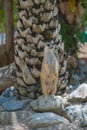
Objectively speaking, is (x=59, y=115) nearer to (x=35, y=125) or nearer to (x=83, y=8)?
(x=35, y=125)

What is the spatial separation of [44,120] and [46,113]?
0.24m

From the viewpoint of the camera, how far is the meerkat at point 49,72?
5.86m

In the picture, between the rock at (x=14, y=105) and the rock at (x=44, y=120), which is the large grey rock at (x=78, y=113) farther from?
the rock at (x=14, y=105)

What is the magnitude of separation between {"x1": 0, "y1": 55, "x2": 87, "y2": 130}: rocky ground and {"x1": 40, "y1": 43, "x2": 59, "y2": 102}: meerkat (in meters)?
0.15

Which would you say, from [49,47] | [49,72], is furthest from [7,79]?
[49,47]

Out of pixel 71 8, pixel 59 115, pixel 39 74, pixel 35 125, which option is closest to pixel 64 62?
pixel 39 74

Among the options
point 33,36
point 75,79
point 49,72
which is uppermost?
point 33,36

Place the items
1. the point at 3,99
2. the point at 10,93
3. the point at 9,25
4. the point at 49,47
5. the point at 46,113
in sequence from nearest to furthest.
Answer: the point at 46,113 < the point at 49,47 < the point at 3,99 < the point at 10,93 < the point at 9,25

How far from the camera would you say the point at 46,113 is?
219 inches

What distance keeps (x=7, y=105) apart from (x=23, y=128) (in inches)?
39.0

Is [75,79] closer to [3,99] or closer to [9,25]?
[9,25]

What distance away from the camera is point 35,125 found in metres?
5.31

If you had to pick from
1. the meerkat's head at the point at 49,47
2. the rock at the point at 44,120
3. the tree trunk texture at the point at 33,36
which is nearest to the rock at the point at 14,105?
the tree trunk texture at the point at 33,36

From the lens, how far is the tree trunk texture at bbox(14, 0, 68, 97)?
6.21 meters
